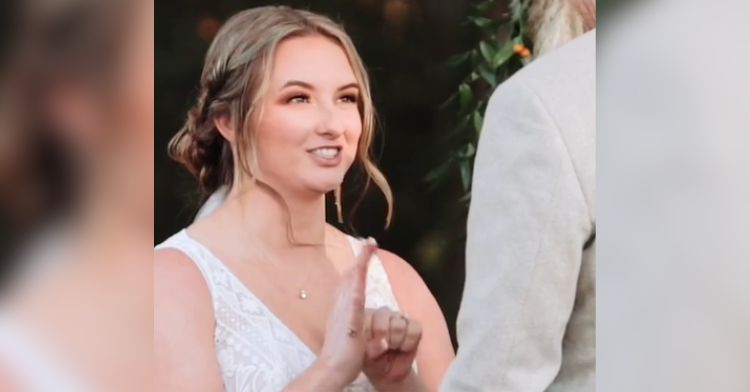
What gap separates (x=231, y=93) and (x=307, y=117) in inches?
7.2

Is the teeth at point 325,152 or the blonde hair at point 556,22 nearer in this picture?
the teeth at point 325,152

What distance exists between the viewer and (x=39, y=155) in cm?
292

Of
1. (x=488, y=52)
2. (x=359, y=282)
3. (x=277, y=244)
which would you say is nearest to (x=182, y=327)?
(x=277, y=244)

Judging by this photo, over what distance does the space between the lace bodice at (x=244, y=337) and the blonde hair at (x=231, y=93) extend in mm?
175

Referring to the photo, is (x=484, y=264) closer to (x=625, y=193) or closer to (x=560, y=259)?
(x=560, y=259)

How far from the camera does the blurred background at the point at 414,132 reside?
3004mm

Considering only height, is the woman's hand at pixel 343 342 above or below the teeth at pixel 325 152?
below

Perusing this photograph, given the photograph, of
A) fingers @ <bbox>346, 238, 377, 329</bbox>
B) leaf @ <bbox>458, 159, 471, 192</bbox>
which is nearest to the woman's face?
fingers @ <bbox>346, 238, 377, 329</bbox>

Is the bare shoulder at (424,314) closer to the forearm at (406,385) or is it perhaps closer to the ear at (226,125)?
the forearm at (406,385)

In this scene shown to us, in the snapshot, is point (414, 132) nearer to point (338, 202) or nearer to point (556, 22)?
point (338, 202)

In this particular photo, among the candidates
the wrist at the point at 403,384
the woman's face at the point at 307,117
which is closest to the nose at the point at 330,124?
the woman's face at the point at 307,117

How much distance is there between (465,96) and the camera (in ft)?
10.2

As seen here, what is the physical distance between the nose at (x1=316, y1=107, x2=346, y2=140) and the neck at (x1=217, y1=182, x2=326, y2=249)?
5.9 inches

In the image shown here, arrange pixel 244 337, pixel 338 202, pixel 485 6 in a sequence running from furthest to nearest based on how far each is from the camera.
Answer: pixel 485 6 < pixel 338 202 < pixel 244 337
